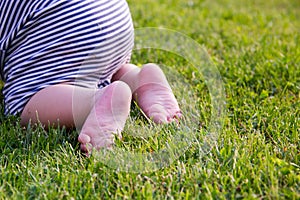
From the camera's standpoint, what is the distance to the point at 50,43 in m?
1.82

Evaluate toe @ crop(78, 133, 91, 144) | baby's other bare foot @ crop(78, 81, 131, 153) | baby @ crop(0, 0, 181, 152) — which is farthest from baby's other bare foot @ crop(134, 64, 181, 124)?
toe @ crop(78, 133, 91, 144)

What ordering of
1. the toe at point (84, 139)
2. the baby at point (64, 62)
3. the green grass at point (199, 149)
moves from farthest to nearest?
1. the baby at point (64, 62)
2. the toe at point (84, 139)
3. the green grass at point (199, 149)

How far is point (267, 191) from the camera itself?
1.39 meters

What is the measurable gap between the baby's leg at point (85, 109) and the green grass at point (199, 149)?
45 mm

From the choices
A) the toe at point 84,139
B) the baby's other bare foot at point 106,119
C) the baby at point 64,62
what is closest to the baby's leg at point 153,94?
the baby at point 64,62

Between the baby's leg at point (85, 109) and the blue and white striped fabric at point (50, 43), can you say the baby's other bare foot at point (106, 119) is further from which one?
the blue and white striped fabric at point (50, 43)

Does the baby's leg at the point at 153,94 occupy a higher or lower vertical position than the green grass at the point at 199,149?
higher

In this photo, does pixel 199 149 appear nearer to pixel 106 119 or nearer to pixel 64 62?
pixel 106 119

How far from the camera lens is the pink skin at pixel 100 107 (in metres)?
1.66

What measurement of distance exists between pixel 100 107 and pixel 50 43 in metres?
0.32

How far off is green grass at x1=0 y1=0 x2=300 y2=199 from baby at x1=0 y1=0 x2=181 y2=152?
6 centimetres

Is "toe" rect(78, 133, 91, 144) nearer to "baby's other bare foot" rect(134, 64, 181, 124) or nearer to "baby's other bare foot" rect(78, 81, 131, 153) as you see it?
"baby's other bare foot" rect(78, 81, 131, 153)

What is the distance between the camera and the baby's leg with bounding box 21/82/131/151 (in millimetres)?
1657

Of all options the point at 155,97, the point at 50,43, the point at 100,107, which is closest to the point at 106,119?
the point at 100,107
